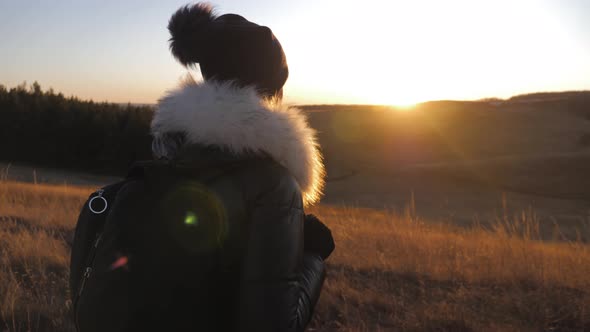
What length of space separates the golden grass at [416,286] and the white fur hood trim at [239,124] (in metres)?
1.87

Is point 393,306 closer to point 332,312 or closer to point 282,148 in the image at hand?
point 332,312

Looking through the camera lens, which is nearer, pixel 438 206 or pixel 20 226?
pixel 20 226

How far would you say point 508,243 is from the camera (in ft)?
17.4

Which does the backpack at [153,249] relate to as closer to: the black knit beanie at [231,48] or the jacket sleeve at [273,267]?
the jacket sleeve at [273,267]

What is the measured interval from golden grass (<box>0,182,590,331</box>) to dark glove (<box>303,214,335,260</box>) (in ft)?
5.18

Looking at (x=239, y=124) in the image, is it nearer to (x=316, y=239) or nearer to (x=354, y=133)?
(x=316, y=239)

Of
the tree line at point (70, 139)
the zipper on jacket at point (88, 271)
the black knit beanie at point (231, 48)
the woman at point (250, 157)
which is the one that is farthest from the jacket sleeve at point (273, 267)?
the tree line at point (70, 139)

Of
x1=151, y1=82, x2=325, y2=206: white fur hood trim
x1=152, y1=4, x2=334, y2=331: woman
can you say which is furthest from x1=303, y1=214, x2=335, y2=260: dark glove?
x1=151, y1=82, x2=325, y2=206: white fur hood trim

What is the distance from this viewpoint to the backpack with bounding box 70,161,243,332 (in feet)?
4.71

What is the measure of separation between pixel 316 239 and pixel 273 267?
1.47ft

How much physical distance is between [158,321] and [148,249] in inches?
8.4

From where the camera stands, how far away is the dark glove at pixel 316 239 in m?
1.88

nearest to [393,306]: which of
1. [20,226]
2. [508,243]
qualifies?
[508,243]

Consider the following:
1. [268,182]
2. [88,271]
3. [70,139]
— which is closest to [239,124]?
[268,182]
